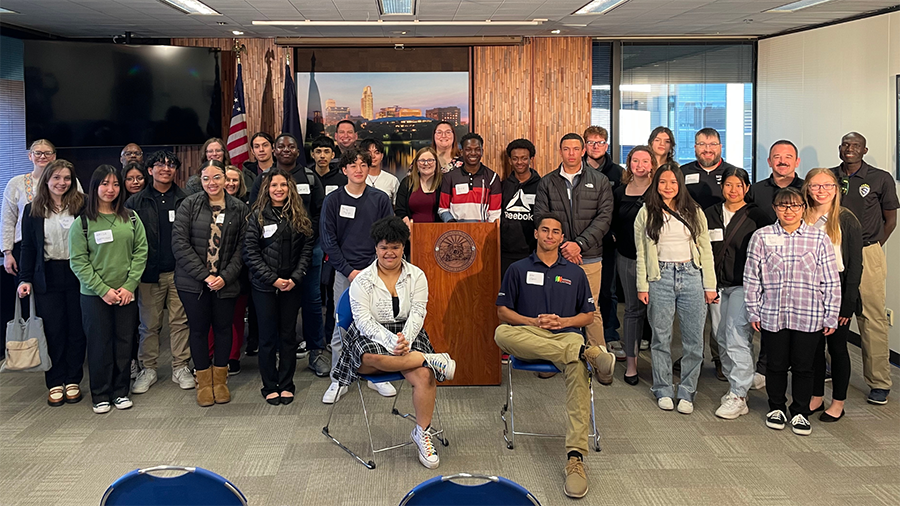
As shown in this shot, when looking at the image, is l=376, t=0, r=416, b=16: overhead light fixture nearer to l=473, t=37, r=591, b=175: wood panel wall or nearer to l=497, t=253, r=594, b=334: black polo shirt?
l=473, t=37, r=591, b=175: wood panel wall

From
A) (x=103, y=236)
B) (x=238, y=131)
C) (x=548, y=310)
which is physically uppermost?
(x=238, y=131)

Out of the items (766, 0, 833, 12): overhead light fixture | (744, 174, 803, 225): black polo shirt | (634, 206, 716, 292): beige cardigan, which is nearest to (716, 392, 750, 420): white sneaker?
(634, 206, 716, 292): beige cardigan

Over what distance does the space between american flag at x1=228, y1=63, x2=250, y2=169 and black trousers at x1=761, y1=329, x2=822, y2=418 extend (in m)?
5.58

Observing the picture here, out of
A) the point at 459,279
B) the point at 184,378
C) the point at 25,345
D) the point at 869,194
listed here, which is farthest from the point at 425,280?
the point at 869,194

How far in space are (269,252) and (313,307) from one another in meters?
0.97

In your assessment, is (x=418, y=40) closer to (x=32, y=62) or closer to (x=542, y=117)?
(x=542, y=117)

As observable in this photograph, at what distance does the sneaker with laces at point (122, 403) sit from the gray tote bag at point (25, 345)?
0.51 meters

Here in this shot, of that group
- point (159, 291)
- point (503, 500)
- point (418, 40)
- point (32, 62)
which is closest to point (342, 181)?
point (159, 291)

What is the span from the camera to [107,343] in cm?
473

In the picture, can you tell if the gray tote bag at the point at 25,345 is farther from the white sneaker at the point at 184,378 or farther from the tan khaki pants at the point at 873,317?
the tan khaki pants at the point at 873,317

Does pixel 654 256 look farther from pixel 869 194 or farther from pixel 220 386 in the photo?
pixel 220 386

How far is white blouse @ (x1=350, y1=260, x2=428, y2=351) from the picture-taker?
3932 mm

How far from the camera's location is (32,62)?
6.79 meters

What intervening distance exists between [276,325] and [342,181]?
1.50 metres
